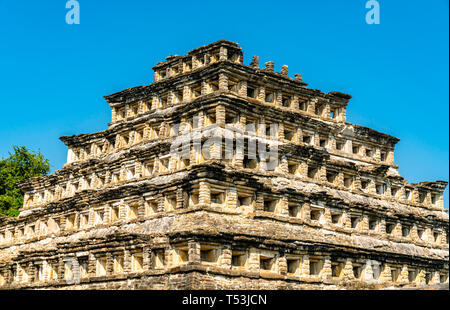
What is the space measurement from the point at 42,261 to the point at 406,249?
2966 centimetres

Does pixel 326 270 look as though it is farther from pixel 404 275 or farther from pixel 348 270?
pixel 404 275

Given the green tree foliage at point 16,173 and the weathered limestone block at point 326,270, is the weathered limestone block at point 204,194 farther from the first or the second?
the green tree foliage at point 16,173

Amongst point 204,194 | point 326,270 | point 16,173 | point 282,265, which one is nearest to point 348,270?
point 326,270

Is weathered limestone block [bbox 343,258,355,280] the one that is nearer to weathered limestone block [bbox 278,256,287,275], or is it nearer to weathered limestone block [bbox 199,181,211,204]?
weathered limestone block [bbox 278,256,287,275]

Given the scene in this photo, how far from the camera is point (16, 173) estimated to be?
6800 centimetres

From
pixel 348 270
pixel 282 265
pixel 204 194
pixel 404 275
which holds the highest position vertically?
pixel 204 194

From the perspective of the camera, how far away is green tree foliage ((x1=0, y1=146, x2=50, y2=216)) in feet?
211

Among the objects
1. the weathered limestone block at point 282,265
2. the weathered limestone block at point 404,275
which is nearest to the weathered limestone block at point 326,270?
the weathered limestone block at point 282,265

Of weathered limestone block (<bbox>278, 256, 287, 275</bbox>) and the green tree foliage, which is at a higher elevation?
the green tree foliage

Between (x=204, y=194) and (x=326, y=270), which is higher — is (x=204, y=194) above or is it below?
above

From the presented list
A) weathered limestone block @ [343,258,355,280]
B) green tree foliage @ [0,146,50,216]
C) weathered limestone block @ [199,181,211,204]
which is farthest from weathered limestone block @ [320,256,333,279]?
green tree foliage @ [0,146,50,216]
